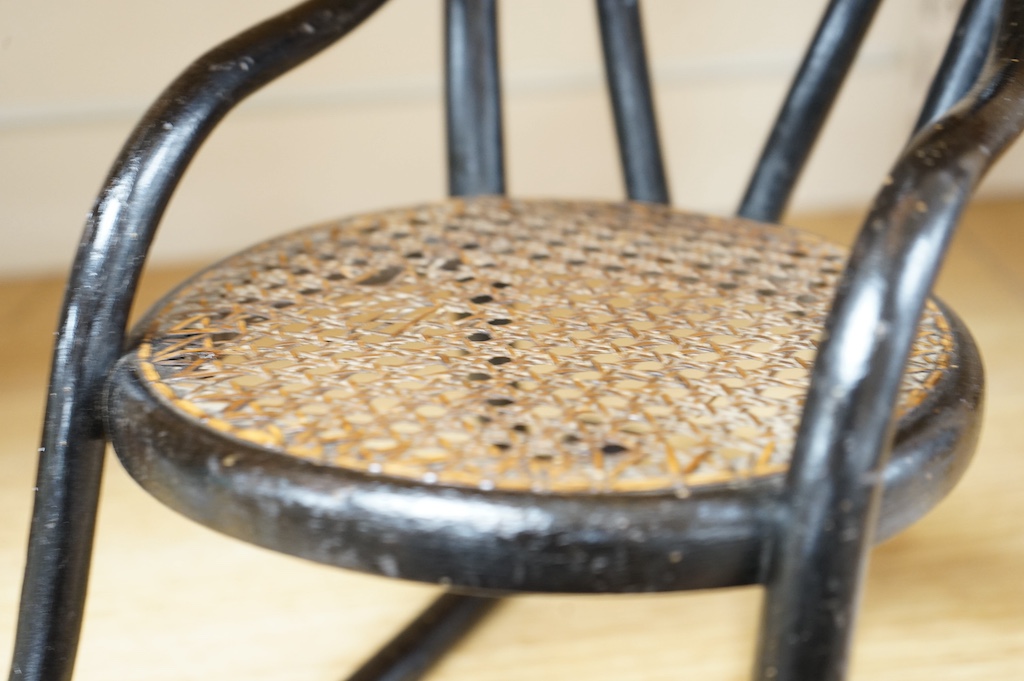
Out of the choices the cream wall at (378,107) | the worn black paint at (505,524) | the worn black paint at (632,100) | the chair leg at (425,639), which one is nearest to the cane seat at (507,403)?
the worn black paint at (505,524)

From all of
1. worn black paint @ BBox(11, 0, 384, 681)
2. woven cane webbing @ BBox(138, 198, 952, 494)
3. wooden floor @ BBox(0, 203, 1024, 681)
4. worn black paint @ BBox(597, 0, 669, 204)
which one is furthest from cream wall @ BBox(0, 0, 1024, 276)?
worn black paint @ BBox(11, 0, 384, 681)

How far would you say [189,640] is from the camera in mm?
862

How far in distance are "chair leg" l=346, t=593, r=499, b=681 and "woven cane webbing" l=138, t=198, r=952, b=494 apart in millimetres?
325

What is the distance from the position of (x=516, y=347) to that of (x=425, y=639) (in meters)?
0.39

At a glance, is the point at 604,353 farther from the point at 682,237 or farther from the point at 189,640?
the point at 189,640

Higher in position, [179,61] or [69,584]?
[179,61]

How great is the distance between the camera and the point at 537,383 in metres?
0.47

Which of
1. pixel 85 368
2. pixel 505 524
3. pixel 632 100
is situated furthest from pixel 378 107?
pixel 505 524

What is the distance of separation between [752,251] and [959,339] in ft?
0.49

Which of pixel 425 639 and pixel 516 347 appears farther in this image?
pixel 425 639

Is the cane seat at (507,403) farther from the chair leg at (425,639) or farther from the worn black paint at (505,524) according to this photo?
the chair leg at (425,639)

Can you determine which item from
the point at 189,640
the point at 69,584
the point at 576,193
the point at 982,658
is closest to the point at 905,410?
the point at 69,584

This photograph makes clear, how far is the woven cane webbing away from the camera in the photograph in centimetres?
42

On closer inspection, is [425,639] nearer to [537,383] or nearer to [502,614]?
[502,614]
